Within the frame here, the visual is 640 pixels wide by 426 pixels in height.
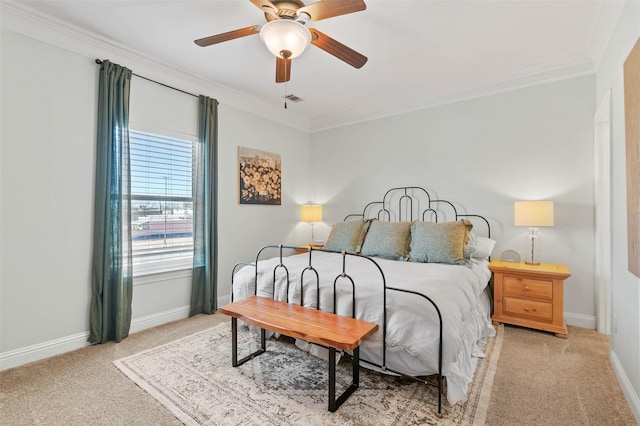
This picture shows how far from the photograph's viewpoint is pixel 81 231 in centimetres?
269

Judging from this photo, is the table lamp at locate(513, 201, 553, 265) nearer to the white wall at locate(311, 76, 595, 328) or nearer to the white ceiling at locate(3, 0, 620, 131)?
the white wall at locate(311, 76, 595, 328)

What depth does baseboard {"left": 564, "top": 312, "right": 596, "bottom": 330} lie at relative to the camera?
3037 mm

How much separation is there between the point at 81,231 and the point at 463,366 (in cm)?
321

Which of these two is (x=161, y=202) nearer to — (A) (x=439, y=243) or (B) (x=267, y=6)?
(B) (x=267, y=6)

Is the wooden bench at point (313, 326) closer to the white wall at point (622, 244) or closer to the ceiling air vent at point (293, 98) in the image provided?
the white wall at point (622, 244)

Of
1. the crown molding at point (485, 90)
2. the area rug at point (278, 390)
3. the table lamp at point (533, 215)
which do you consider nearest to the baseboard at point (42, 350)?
the area rug at point (278, 390)

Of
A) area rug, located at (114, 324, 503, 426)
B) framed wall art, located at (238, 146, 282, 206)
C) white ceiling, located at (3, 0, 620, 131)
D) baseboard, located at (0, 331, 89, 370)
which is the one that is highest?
white ceiling, located at (3, 0, 620, 131)

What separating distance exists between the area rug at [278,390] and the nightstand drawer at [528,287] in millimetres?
684

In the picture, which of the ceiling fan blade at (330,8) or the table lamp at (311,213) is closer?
the ceiling fan blade at (330,8)

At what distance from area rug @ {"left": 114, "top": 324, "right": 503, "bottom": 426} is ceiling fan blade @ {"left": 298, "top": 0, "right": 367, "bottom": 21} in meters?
2.42

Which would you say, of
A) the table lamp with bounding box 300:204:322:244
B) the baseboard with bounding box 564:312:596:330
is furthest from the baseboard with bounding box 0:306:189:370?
the baseboard with bounding box 564:312:596:330

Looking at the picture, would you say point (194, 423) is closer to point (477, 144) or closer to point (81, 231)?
point (81, 231)

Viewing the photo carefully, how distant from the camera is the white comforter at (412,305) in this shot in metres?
1.82

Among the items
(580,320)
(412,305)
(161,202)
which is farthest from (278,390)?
(580,320)
